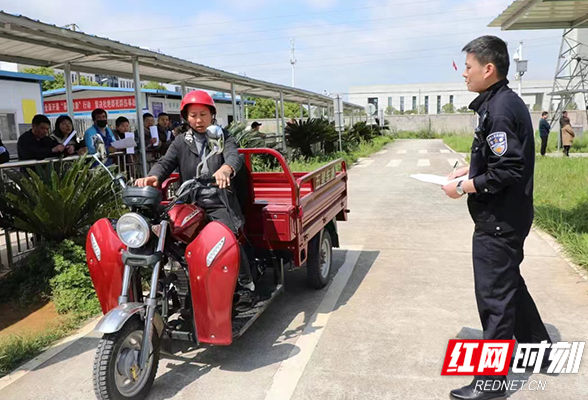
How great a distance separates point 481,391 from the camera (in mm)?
3035

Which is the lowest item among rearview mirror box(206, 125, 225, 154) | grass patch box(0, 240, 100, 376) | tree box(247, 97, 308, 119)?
grass patch box(0, 240, 100, 376)

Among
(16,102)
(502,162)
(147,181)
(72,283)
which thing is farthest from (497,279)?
(16,102)

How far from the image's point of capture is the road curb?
11.7 feet

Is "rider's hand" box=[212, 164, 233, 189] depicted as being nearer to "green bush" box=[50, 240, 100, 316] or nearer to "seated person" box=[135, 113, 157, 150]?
"green bush" box=[50, 240, 100, 316]

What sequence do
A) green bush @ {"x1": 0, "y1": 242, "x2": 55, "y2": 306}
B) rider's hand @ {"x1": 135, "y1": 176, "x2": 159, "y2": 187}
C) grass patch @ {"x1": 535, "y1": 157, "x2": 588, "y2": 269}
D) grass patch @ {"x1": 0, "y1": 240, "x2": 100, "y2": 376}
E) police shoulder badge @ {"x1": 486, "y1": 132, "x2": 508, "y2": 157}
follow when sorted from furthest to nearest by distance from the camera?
grass patch @ {"x1": 535, "y1": 157, "x2": 588, "y2": 269}
green bush @ {"x1": 0, "y1": 242, "x2": 55, "y2": 306}
grass patch @ {"x1": 0, "y1": 240, "x2": 100, "y2": 376}
rider's hand @ {"x1": 135, "y1": 176, "x2": 159, "y2": 187}
police shoulder badge @ {"x1": 486, "y1": 132, "x2": 508, "y2": 157}

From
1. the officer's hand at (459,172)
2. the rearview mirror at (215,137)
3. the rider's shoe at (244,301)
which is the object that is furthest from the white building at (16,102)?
the officer's hand at (459,172)

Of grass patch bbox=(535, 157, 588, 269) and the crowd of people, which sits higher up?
the crowd of people

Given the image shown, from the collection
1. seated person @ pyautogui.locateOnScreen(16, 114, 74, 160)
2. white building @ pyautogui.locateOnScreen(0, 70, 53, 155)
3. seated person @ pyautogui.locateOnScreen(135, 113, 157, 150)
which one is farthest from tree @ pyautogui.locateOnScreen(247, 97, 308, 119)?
seated person @ pyautogui.locateOnScreen(16, 114, 74, 160)

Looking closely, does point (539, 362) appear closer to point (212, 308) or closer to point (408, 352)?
point (408, 352)

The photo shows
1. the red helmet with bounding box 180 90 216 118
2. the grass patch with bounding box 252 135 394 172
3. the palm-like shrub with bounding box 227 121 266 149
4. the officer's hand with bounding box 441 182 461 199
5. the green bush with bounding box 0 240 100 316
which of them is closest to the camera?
the officer's hand with bounding box 441 182 461 199

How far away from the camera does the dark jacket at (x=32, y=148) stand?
647cm

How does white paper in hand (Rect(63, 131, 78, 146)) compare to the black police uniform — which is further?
white paper in hand (Rect(63, 131, 78, 146))

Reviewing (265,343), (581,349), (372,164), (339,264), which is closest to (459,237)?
(339,264)

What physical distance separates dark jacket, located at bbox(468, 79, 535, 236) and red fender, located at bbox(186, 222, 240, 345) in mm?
1570
